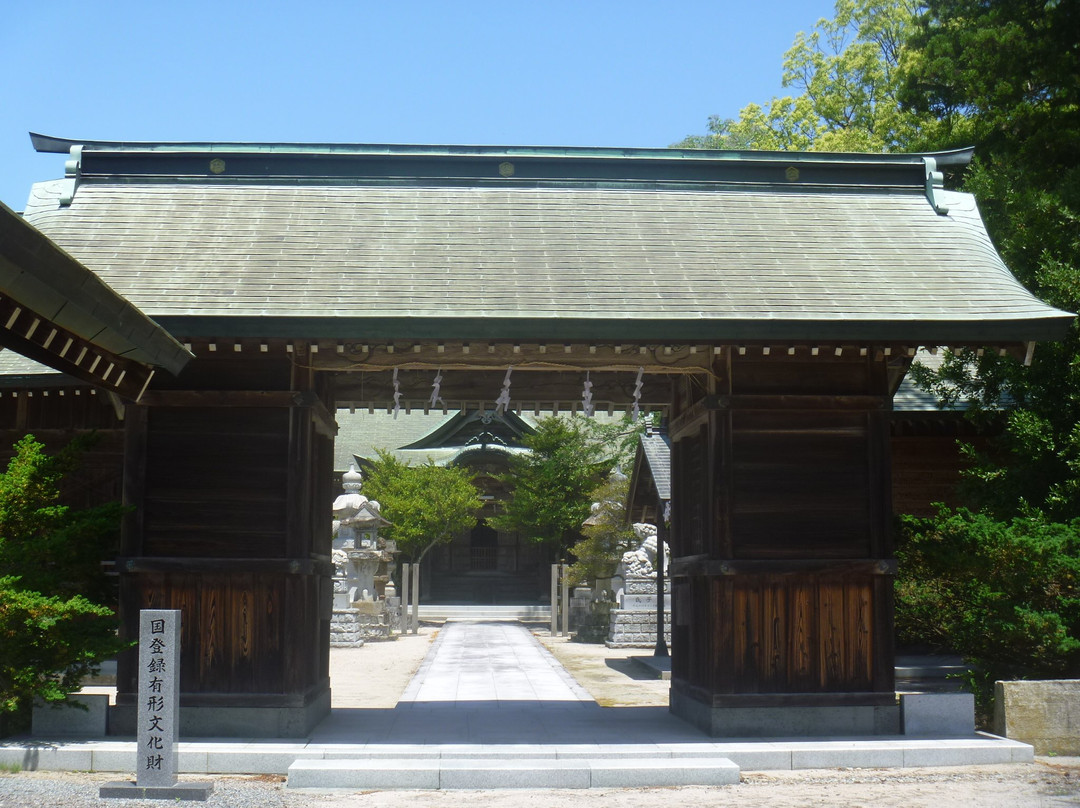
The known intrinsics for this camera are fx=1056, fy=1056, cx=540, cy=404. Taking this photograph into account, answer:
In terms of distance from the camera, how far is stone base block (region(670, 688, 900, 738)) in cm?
964

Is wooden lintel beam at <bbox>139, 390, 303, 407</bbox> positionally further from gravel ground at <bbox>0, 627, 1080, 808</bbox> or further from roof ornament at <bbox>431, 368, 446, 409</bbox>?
gravel ground at <bbox>0, 627, 1080, 808</bbox>

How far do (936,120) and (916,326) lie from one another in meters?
14.5

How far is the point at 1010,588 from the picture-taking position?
9969mm

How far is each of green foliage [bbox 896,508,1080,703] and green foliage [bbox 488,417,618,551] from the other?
21776mm

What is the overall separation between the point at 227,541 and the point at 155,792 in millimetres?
2562

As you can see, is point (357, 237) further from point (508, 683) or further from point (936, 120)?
point (936, 120)

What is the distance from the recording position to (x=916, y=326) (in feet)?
30.5

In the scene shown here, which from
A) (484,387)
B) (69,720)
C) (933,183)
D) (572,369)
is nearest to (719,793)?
(572,369)

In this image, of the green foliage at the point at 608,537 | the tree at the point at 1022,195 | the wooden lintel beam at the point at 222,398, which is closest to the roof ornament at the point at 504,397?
the wooden lintel beam at the point at 222,398

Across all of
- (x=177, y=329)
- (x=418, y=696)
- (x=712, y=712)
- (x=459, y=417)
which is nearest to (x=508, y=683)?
(x=418, y=696)

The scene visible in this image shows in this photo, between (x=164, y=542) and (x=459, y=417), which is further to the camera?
(x=459, y=417)

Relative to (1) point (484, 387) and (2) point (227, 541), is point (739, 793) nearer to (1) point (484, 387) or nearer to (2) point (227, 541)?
(2) point (227, 541)

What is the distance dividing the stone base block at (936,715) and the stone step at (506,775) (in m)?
2.14

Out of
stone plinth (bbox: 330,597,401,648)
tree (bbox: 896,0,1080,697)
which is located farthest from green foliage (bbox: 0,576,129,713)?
stone plinth (bbox: 330,597,401,648)
